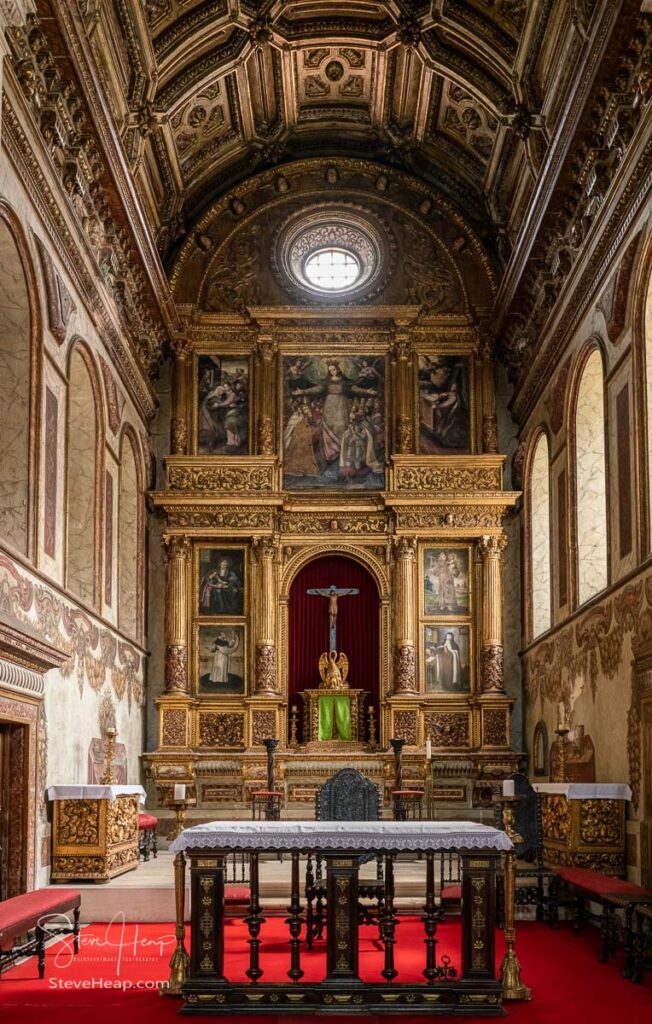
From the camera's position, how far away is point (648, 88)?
13914 millimetres

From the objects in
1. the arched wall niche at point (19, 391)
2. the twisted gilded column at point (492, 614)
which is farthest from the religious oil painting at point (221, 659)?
the arched wall niche at point (19, 391)

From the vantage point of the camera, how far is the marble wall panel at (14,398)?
14516mm

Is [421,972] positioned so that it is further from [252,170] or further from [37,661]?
[252,170]

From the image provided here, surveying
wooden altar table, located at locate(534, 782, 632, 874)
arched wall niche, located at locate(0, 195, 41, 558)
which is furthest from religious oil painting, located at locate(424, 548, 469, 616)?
arched wall niche, located at locate(0, 195, 41, 558)

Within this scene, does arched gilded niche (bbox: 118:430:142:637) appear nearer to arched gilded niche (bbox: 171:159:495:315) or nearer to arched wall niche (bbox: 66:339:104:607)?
arched wall niche (bbox: 66:339:104:607)

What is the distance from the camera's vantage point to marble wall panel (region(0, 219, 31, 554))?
14516 millimetres

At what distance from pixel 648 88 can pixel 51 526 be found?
28.3 feet

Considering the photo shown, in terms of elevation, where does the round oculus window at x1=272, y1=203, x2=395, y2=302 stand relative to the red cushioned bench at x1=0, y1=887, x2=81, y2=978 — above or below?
above

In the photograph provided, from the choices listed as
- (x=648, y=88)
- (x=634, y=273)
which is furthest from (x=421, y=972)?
(x=648, y=88)

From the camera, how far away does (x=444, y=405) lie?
25.0 meters

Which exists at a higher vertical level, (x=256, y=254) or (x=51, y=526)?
(x=256, y=254)

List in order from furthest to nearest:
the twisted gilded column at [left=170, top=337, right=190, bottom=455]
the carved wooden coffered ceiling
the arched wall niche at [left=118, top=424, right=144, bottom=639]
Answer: the twisted gilded column at [left=170, top=337, right=190, bottom=455] < the arched wall niche at [left=118, top=424, right=144, bottom=639] < the carved wooden coffered ceiling

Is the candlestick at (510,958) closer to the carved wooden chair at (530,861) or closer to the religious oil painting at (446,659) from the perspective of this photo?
the carved wooden chair at (530,861)

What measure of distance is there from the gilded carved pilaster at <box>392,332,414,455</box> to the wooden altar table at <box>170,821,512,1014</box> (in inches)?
577
